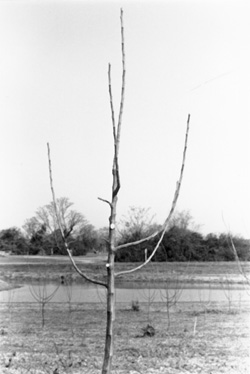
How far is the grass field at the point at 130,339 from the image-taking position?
27.0ft

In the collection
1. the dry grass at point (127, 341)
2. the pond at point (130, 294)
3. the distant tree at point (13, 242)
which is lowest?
the dry grass at point (127, 341)

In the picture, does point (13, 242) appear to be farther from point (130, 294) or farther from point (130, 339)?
point (130, 339)

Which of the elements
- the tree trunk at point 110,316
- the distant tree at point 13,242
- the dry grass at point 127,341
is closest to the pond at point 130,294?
the dry grass at point 127,341

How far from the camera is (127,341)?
11.1 meters

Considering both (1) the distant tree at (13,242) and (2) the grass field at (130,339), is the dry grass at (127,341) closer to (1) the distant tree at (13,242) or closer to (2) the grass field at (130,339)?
(2) the grass field at (130,339)

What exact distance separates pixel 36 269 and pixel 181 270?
943 centimetres

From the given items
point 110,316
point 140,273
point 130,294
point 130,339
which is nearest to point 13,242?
point 140,273

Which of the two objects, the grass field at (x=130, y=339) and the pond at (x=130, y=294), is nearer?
the grass field at (x=130, y=339)

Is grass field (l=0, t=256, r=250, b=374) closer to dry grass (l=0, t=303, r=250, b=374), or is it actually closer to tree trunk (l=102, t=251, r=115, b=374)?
dry grass (l=0, t=303, r=250, b=374)

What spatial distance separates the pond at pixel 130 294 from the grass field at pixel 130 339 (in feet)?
4.45

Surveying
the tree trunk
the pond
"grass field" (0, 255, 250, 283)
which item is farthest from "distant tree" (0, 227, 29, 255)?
Answer: the tree trunk

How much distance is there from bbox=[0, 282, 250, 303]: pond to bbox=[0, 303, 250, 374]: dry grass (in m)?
1.97

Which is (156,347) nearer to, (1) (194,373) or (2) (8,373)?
(1) (194,373)

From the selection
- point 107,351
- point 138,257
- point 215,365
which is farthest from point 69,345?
point 138,257
